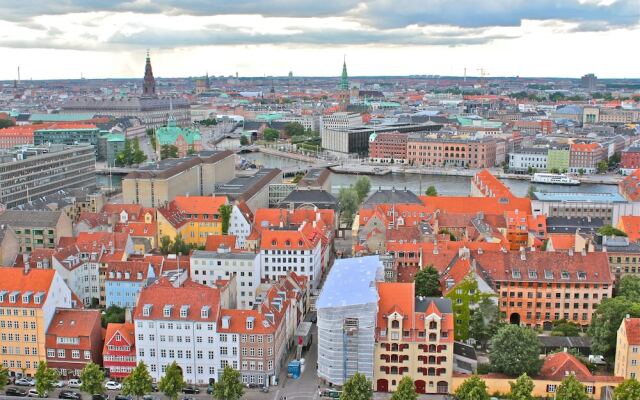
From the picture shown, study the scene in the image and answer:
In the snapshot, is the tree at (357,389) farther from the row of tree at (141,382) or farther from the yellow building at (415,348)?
the row of tree at (141,382)

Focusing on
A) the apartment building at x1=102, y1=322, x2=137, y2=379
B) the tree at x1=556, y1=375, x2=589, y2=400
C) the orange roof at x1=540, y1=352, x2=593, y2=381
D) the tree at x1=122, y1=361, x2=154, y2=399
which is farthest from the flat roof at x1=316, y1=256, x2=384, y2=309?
the apartment building at x1=102, y1=322, x2=137, y2=379

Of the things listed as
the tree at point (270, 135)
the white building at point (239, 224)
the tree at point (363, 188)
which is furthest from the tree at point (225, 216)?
the tree at point (270, 135)

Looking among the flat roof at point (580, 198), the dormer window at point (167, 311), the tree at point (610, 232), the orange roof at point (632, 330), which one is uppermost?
the flat roof at point (580, 198)

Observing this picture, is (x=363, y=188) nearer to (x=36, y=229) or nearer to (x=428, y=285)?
(x=36, y=229)

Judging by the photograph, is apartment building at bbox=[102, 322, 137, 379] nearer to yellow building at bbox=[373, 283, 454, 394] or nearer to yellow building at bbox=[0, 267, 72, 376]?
yellow building at bbox=[0, 267, 72, 376]

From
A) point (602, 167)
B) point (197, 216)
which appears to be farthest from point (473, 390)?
point (602, 167)

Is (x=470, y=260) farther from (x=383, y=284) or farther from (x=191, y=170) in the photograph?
(x=191, y=170)

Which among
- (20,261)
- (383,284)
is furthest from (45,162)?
(383,284)
